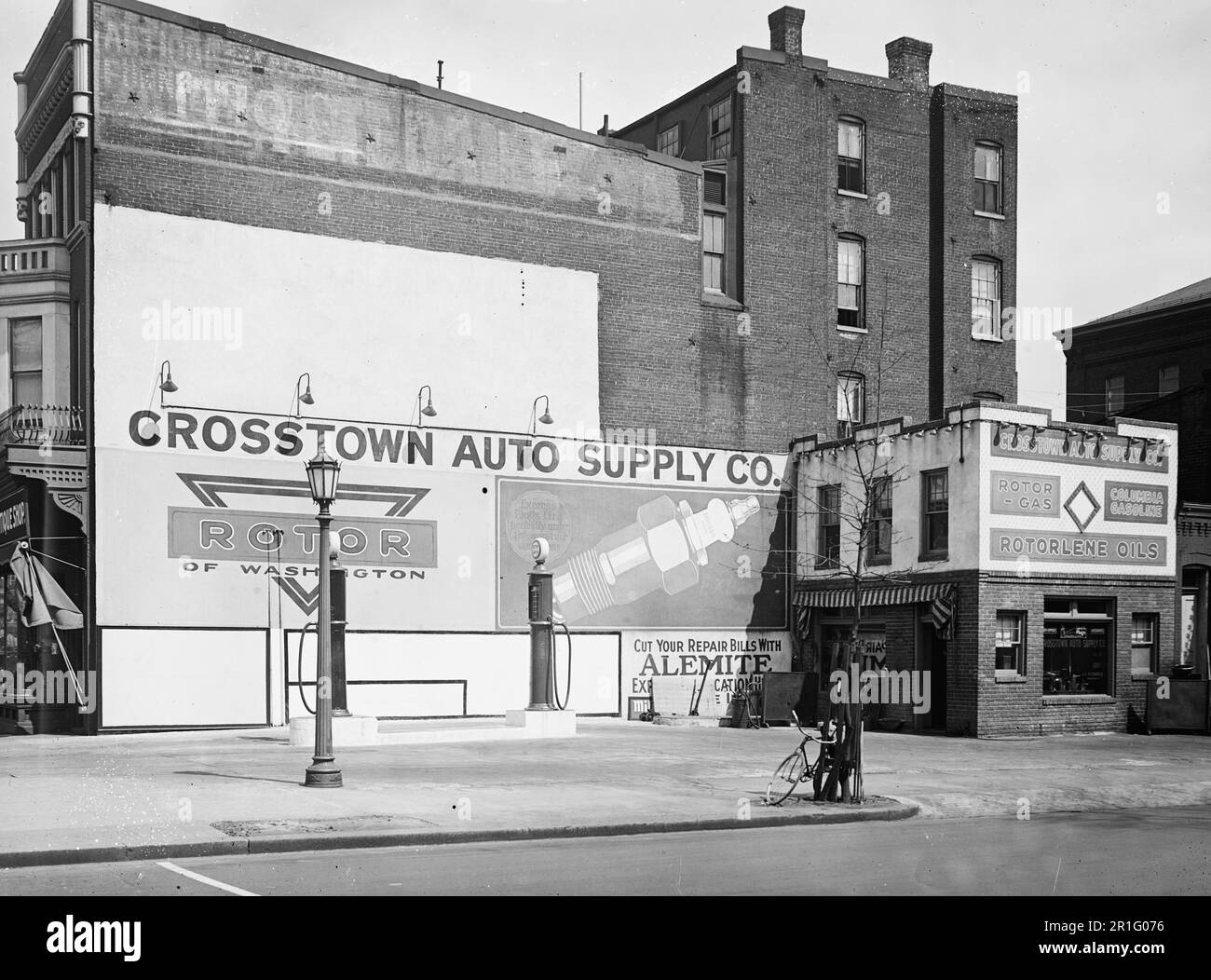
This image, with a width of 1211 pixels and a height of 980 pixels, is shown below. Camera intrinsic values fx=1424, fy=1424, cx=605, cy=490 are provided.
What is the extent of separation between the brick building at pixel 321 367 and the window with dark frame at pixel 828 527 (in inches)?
70.7

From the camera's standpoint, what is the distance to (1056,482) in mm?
30750

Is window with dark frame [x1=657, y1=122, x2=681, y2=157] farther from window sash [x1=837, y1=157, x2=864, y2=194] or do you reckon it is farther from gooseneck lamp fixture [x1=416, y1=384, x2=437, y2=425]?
gooseneck lamp fixture [x1=416, y1=384, x2=437, y2=425]

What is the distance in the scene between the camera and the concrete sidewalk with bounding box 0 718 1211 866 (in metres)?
14.3

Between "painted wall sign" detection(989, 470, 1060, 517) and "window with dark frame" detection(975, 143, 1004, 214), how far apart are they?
1230 centimetres

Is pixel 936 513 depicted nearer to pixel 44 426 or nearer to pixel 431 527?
pixel 431 527

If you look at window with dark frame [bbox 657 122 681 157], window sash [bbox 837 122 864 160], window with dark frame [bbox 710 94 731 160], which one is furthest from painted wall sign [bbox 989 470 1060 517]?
window with dark frame [bbox 657 122 681 157]

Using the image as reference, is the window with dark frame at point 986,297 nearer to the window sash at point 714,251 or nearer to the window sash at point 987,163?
the window sash at point 987,163

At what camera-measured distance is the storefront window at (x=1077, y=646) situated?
30.8m

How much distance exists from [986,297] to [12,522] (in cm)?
2619

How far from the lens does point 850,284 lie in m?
38.4

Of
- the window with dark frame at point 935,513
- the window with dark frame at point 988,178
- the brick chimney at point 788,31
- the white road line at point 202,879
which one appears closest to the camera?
the white road line at point 202,879

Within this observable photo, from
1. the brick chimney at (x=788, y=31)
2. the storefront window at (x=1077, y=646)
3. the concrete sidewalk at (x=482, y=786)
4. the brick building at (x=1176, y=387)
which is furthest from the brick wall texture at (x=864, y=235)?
the concrete sidewalk at (x=482, y=786)

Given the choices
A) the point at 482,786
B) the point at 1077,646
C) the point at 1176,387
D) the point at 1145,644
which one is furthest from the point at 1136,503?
the point at 482,786
